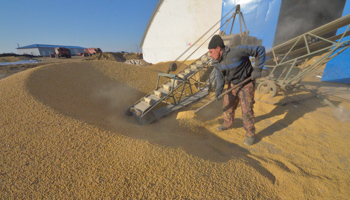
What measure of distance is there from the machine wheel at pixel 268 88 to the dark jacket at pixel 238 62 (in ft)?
8.89

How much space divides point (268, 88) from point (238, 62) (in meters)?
3.20

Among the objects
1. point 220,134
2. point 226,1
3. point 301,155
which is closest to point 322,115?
point 301,155

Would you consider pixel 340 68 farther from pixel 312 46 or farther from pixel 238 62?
pixel 238 62

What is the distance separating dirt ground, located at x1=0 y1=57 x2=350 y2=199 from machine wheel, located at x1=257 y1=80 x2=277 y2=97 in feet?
3.88

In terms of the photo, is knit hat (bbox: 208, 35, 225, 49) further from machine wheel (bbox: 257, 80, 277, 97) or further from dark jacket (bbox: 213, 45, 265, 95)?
machine wheel (bbox: 257, 80, 277, 97)

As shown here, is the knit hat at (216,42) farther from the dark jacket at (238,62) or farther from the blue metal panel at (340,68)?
the blue metal panel at (340,68)

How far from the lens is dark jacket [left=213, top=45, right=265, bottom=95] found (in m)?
2.47

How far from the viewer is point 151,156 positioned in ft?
6.31

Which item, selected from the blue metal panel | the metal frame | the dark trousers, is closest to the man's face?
the dark trousers

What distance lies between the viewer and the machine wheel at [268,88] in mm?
4684

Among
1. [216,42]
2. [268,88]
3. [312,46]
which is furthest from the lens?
[312,46]

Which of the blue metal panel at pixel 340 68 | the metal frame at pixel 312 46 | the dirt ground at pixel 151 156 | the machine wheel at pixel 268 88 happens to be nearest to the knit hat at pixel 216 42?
the dirt ground at pixel 151 156

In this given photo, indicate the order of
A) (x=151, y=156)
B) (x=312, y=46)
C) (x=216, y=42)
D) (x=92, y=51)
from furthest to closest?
1. (x=92, y=51)
2. (x=312, y=46)
3. (x=216, y=42)
4. (x=151, y=156)

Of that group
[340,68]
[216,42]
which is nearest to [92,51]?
[216,42]
